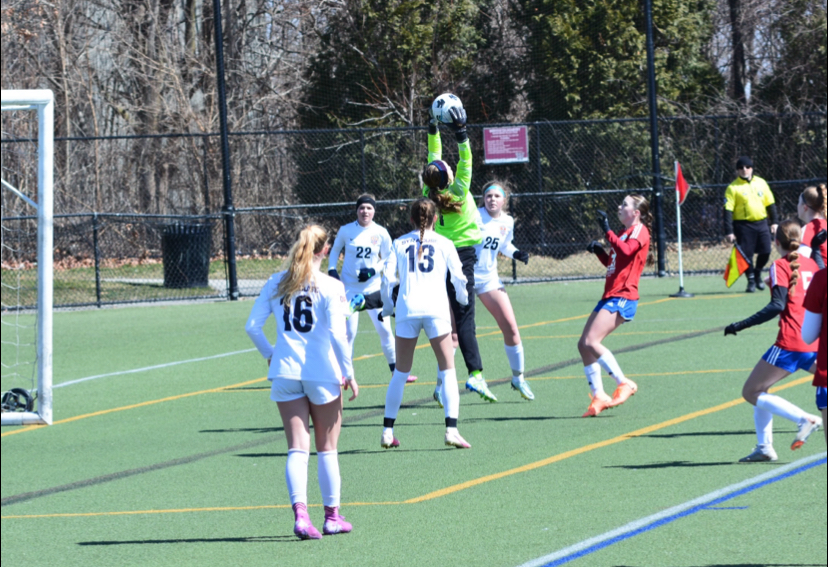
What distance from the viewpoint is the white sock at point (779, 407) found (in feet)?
24.7

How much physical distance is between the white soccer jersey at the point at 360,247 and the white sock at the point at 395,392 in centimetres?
173

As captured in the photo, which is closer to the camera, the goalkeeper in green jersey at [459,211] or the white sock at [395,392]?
the goalkeeper in green jersey at [459,211]

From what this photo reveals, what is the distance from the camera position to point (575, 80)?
2084 centimetres

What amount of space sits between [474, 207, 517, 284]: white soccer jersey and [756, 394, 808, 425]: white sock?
231cm

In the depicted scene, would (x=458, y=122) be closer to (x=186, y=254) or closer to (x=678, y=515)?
(x=678, y=515)

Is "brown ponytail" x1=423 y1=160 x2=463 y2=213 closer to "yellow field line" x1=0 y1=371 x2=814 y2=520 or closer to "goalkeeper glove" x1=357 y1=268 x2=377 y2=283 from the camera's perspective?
"yellow field line" x1=0 y1=371 x2=814 y2=520

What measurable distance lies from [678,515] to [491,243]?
3.19m

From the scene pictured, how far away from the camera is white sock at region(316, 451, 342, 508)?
6.50 metres

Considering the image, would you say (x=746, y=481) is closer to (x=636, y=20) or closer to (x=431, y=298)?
(x=431, y=298)

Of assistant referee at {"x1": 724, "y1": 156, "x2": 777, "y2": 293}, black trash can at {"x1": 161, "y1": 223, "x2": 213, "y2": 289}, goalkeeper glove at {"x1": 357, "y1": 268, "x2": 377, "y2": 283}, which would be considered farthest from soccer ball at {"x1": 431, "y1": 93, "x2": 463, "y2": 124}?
black trash can at {"x1": 161, "y1": 223, "x2": 213, "y2": 289}

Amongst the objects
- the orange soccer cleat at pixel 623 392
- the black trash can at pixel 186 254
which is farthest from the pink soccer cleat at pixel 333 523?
the black trash can at pixel 186 254

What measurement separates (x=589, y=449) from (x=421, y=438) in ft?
4.84

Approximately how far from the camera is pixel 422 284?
24.4 ft

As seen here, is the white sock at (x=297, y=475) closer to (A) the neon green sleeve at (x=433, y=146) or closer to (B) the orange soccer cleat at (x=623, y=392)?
(A) the neon green sleeve at (x=433, y=146)
